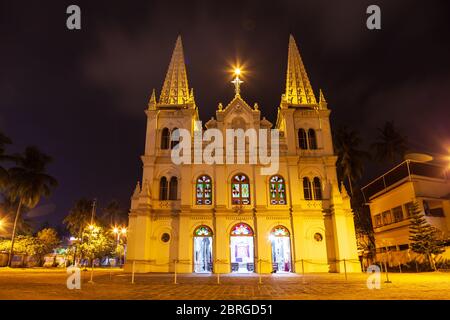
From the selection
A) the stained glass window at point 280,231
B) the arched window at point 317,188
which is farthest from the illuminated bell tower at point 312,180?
the stained glass window at point 280,231

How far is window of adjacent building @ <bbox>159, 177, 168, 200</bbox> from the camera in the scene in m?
29.9

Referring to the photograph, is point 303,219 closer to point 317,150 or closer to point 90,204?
point 317,150

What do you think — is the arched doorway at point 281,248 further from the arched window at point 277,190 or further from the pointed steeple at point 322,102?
the pointed steeple at point 322,102

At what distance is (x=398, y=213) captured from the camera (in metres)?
37.2

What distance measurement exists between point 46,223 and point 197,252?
124m

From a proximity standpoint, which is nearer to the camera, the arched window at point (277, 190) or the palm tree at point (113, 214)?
the arched window at point (277, 190)

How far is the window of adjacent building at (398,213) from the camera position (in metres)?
36.4

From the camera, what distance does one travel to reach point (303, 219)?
28422mm

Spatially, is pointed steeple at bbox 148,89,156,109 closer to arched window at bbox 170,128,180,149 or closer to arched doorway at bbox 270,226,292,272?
arched window at bbox 170,128,180,149

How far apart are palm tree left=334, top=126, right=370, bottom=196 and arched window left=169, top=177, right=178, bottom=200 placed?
78.6ft

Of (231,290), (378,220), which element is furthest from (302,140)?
(231,290)

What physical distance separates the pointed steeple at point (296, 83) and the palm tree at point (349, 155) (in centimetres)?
1055
